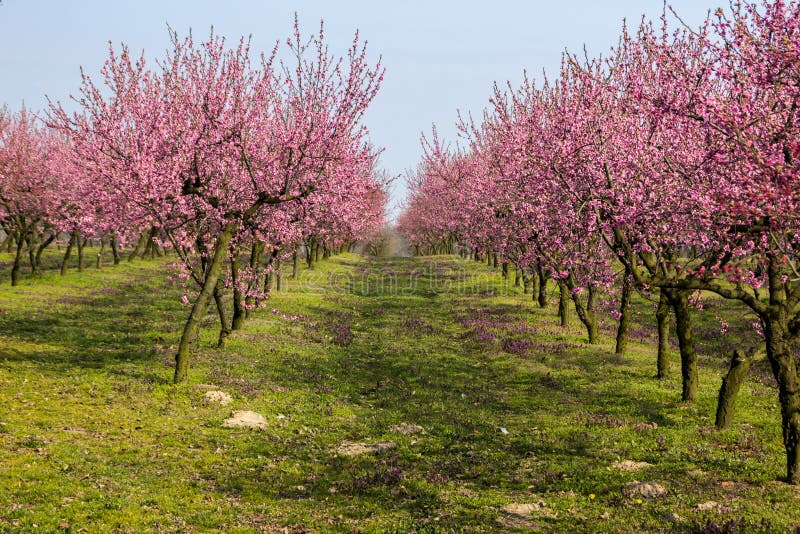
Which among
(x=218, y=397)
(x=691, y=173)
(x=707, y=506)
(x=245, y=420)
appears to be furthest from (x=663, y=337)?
(x=218, y=397)

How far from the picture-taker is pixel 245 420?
17.8 meters

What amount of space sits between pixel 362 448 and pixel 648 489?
7.59 metres

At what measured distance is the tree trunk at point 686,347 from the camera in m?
18.8

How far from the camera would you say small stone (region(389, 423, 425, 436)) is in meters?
17.6

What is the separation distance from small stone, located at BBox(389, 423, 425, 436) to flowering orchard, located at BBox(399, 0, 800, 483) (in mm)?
7230

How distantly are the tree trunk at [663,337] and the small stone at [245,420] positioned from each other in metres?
15.0

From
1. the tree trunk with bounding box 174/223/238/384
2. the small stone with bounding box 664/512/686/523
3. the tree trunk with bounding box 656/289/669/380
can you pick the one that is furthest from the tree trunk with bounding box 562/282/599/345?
the small stone with bounding box 664/512/686/523

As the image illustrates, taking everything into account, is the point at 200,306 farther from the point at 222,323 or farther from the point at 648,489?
the point at 648,489

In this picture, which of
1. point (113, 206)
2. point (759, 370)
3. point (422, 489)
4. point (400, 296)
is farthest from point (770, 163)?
point (400, 296)

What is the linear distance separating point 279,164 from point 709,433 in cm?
1924

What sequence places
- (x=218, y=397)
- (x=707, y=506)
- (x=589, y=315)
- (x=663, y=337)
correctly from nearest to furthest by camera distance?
(x=707, y=506) < (x=218, y=397) < (x=663, y=337) < (x=589, y=315)

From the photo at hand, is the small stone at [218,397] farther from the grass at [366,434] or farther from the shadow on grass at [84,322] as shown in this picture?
the shadow on grass at [84,322]

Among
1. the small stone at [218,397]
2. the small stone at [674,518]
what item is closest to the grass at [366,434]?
the small stone at [674,518]

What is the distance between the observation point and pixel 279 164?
25406 millimetres
